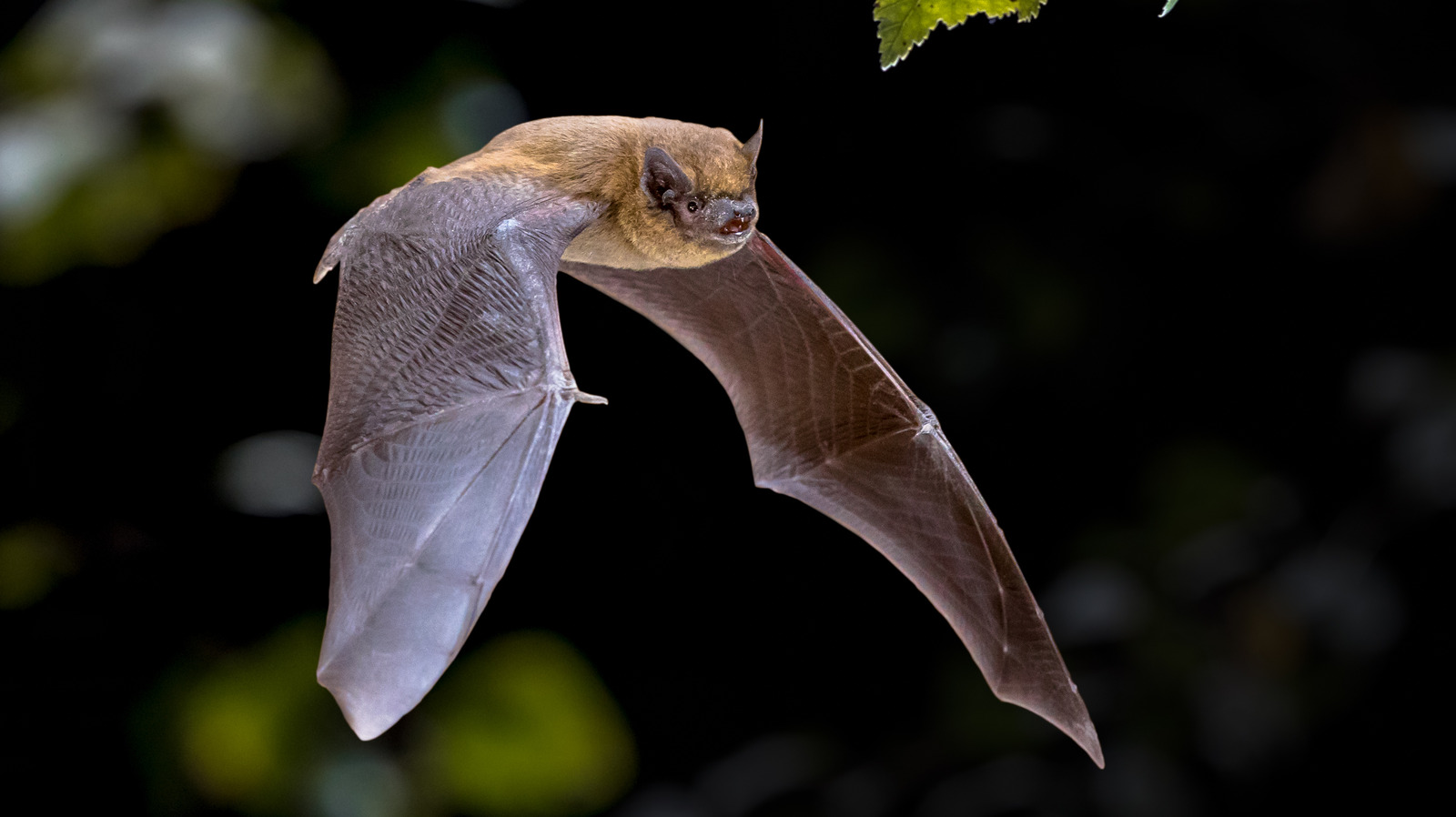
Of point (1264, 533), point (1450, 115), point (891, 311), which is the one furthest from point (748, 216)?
point (1450, 115)

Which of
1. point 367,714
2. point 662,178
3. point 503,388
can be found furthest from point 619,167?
Result: point 367,714

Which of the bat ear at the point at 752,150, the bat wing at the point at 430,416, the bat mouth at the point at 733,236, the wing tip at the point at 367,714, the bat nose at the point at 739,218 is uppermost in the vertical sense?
the bat ear at the point at 752,150

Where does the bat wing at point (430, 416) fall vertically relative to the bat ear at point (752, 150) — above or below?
below

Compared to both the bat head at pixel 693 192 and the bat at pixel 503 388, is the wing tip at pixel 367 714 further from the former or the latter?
the bat head at pixel 693 192

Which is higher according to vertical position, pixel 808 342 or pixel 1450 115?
pixel 1450 115

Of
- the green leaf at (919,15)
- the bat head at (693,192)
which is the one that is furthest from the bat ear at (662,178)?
the green leaf at (919,15)

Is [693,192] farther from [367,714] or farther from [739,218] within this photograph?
[367,714]

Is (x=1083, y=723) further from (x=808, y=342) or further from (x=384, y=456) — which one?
(x=384, y=456)
